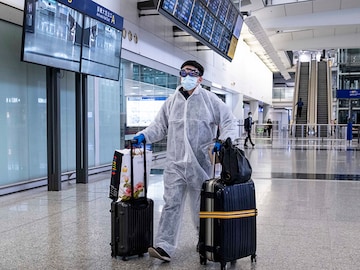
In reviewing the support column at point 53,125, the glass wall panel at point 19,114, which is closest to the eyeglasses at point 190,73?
the support column at point 53,125

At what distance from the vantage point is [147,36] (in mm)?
10891

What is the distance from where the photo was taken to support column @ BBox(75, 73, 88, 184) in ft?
25.3

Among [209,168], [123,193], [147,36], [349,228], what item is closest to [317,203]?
[349,228]

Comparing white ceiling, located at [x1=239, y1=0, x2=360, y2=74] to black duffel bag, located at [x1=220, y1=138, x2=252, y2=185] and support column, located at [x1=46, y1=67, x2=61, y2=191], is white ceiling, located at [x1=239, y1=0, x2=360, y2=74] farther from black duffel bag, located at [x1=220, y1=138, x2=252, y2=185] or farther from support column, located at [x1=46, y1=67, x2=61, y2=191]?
black duffel bag, located at [x1=220, y1=138, x2=252, y2=185]

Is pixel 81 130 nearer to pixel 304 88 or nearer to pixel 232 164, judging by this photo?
pixel 232 164

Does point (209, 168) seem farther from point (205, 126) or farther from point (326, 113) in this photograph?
point (326, 113)

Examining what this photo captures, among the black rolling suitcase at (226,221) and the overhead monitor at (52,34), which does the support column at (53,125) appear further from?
the black rolling suitcase at (226,221)

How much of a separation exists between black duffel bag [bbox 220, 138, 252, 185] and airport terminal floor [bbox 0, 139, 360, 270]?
75cm

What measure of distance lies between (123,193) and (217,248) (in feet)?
3.03

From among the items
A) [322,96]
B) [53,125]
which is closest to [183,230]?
[53,125]

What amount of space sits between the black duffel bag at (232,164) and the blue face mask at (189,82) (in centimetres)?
65

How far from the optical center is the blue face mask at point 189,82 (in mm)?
3566

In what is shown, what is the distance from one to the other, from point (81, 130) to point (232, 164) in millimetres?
5178

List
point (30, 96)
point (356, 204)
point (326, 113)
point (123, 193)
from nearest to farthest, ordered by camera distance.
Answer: point (123, 193) → point (356, 204) → point (30, 96) → point (326, 113)
